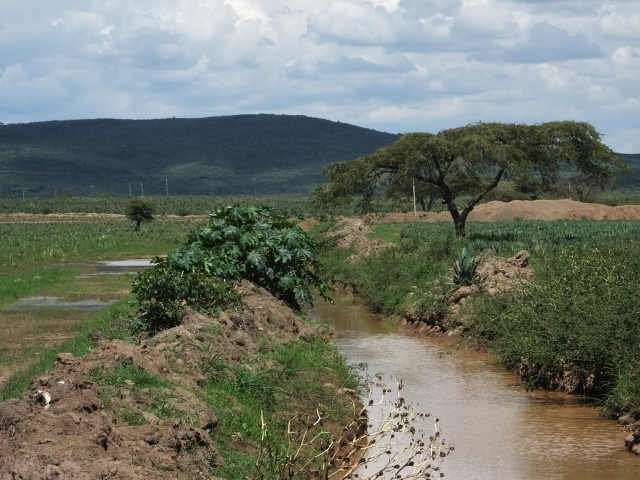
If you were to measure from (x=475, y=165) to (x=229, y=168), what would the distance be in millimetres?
156109

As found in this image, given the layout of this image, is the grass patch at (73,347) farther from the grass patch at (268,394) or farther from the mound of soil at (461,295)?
the mound of soil at (461,295)

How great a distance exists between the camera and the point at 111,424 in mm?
9133

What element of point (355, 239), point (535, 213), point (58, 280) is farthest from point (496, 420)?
point (535, 213)

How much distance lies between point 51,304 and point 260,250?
7.00 meters

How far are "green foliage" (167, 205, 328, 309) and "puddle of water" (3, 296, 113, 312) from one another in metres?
4.51

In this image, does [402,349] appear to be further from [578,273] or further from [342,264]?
[342,264]

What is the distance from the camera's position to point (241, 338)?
15.2 meters

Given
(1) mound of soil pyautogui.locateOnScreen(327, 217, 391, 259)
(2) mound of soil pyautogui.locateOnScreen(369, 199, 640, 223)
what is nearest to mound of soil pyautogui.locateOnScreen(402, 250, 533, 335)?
(1) mound of soil pyautogui.locateOnScreen(327, 217, 391, 259)

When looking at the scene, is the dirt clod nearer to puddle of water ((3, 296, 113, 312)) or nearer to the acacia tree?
puddle of water ((3, 296, 113, 312))

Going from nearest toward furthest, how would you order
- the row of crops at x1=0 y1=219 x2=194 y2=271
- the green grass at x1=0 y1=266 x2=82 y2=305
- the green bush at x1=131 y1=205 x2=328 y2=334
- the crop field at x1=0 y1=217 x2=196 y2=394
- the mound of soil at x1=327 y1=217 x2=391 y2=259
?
the green bush at x1=131 y1=205 x2=328 y2=334 → the crop field at x1=0 y1=217 x2=196 y2=394 → the green grass at x1=0 y1=266 x2=82 y2=305 → the mound of soil at x1=327 y1=217 x2=391 y2=259 → the row of crops at x1=0 y1=219 x2=194 y2=271

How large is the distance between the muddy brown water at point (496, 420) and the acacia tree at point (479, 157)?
1799 centimetres

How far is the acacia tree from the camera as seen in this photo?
38.7 meters

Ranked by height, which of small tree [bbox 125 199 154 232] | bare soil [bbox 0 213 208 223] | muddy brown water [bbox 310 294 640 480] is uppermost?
small tree [bbox 125 199 154 232]

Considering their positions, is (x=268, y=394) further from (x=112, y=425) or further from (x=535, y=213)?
(x=535, y=213)
